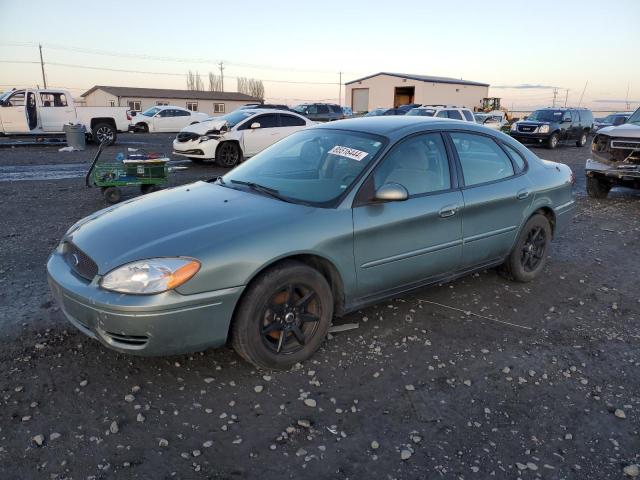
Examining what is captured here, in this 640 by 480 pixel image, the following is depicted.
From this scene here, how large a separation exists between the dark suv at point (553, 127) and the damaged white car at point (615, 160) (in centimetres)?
1229

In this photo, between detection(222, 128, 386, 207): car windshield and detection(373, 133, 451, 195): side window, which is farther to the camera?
detection(373, 133, 451, 195): side window

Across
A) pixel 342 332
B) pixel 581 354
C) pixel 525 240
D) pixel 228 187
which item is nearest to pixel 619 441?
pixel 581 354

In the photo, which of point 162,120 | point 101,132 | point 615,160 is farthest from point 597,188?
point 162,120

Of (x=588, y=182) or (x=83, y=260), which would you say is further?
(x=588, y=182)

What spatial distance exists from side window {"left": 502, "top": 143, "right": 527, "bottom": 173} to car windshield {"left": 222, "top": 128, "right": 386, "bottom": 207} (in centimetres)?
153

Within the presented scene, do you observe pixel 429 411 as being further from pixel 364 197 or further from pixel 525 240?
pixel 525 240

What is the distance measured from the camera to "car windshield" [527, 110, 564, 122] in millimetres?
21859

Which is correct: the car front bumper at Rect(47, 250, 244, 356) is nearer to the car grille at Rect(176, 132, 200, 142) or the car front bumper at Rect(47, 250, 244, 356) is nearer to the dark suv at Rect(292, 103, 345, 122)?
the car grille at Rect(176, 132, 200, 142)

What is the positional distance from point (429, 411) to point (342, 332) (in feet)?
3.46

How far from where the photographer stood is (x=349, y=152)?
12.3 feet

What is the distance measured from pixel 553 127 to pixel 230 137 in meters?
15.4

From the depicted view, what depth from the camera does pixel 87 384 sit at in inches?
118

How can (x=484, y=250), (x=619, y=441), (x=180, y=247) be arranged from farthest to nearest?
(x=484, y=250) < (x=180, y=247) < (x=619, y=441)

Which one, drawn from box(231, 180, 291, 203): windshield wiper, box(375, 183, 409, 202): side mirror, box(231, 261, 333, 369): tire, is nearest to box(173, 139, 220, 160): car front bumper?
box(231, 180, 291, 203): windshield wiper
